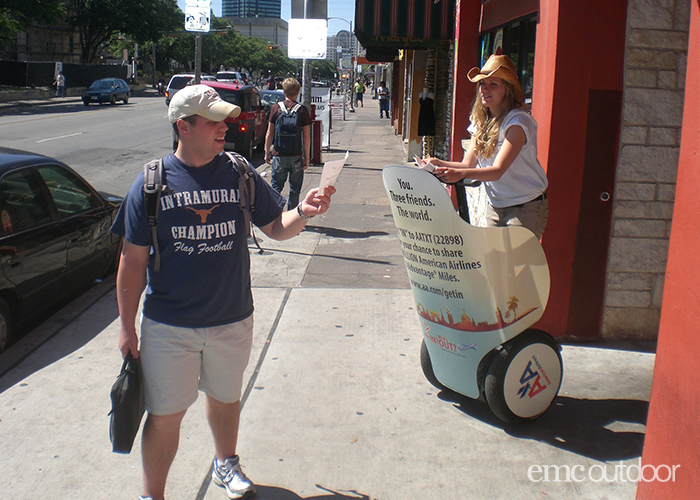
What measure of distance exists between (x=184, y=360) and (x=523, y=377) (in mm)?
1748

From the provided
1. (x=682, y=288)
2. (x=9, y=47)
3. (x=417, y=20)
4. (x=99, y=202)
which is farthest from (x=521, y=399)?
(x=9, y=47)

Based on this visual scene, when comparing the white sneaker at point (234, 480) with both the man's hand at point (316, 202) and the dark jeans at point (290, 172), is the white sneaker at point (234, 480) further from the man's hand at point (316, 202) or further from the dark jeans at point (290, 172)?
the dark jeans at point (290, 172)

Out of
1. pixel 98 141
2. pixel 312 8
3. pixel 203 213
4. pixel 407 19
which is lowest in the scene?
pixel 98 141

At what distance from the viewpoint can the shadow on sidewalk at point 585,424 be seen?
3.46 meters

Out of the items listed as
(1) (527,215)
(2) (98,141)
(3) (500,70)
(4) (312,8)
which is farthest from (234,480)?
(2) (98,141)

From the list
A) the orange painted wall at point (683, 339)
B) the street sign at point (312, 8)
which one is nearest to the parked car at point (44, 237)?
the orange painted wall at point (683, 339)

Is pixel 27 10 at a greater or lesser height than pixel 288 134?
greater

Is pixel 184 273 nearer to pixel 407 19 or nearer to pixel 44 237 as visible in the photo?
Result: pixel 44 237

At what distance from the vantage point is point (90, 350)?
15.4 ft

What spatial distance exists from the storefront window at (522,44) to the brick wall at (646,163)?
2.00 meters

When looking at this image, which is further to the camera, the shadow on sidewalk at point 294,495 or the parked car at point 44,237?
the parked car at point 44,237

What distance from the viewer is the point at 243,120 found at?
15.9 metres

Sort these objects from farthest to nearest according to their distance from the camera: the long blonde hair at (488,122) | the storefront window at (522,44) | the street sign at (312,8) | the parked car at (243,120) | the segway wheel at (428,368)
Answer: the parked car at (243,120) < the street sign at (312,8) < the storefront window at (522,44) < the segway wheel at (428,368) < the long blonde hair at (488,122)

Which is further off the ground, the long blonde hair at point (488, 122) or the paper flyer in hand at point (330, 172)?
the long blonde hair at point (488, 122)
